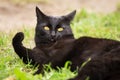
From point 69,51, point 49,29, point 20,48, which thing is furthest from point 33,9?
point 69,51

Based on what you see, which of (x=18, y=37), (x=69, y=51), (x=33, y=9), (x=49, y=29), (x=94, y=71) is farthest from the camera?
(x=33, y=9)

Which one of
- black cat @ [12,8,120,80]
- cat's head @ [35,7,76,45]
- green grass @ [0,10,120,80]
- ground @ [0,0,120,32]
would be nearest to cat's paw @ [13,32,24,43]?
black cat @ [12,8,120,80]

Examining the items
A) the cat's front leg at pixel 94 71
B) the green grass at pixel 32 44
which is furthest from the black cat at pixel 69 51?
the cat's front leg at pixel 94 71

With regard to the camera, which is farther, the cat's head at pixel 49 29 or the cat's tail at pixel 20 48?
the cat's head at pixel 49 29

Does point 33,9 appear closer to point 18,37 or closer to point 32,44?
point 32,44

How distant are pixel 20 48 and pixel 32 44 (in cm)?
156

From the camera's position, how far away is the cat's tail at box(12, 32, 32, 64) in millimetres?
5980

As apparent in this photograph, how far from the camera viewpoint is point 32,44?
7.57 m

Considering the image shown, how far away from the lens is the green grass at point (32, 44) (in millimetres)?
5387

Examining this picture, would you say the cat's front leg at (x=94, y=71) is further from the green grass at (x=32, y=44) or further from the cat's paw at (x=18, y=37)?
the cat's paw at (x=18, y=37)

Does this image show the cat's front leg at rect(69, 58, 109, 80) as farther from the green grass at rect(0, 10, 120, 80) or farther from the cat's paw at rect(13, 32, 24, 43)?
the cat's paw at rect(13, 32, 24, 43)

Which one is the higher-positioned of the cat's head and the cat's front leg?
the cat's head

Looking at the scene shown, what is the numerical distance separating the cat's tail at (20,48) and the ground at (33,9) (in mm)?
4233

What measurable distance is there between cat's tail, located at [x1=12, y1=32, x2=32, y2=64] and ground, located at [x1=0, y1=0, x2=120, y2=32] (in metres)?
4.23
